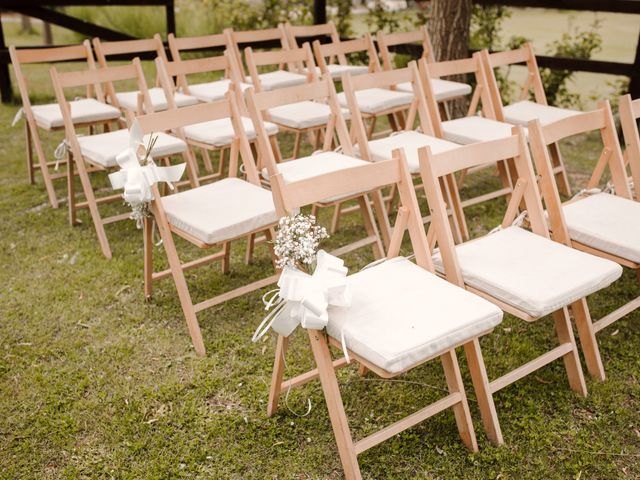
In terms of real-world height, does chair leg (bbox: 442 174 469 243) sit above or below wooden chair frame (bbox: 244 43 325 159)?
below

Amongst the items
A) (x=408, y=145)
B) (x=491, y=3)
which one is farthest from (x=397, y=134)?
(x=491, y=3)

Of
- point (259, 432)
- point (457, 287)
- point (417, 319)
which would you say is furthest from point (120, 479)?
point (457, 287)

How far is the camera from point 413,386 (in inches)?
116

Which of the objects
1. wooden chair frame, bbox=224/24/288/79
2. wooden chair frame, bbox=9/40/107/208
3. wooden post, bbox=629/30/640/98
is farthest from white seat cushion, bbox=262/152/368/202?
wooden post, bbox=629/30/640/98

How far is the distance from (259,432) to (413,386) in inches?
28.5

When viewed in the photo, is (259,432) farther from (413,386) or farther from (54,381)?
(54,381)

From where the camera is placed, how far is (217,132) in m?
4.14

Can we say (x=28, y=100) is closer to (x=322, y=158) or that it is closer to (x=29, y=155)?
(x=29, y=155)

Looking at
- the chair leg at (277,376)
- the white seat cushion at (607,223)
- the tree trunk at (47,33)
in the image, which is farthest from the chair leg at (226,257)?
the tree trunk at (47,33)

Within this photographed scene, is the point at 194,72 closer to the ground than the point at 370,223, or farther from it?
farther from it

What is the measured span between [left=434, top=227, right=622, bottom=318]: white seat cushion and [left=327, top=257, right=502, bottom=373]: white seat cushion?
0.16m

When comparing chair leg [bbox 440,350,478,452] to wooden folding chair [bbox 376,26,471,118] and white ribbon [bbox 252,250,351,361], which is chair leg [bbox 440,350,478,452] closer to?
white ribbon [bbox 252,250,351,361]

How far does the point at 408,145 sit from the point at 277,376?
6.16 feet

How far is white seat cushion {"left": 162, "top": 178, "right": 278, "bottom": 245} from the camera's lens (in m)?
2.98
